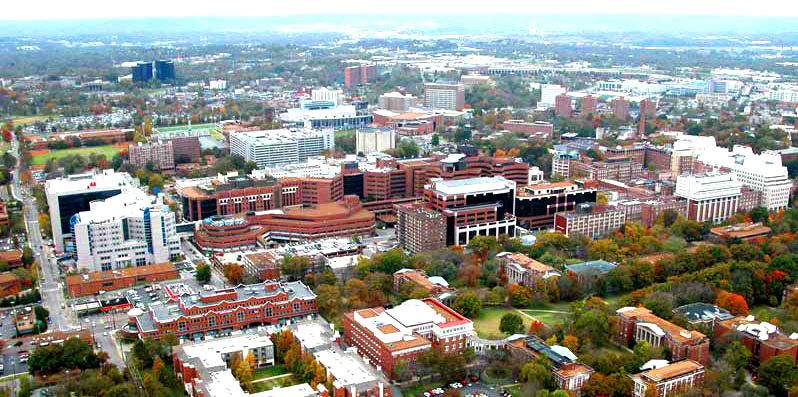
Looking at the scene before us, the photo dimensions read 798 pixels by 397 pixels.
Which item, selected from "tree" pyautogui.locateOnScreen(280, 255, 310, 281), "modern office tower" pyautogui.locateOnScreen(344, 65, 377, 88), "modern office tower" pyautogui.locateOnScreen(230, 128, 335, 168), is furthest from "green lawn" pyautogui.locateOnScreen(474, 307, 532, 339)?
"modern office tower" pyautogui.locateOnScreen(344, 65, 377, 88)

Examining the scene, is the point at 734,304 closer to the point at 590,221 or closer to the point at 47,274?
the point at 590,221

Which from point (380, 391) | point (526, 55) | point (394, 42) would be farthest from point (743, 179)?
point (394, 42)

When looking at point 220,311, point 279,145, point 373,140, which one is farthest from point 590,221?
point 279,145

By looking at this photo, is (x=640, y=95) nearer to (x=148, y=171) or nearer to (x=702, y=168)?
(x=702, y=168)

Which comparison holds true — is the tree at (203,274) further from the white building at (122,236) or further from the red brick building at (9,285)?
the red brick building at (9,285)

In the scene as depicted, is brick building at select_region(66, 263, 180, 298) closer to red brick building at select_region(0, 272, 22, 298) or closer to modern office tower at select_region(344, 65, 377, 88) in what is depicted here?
red brick building at select_region(0, 272, 22, 298)
